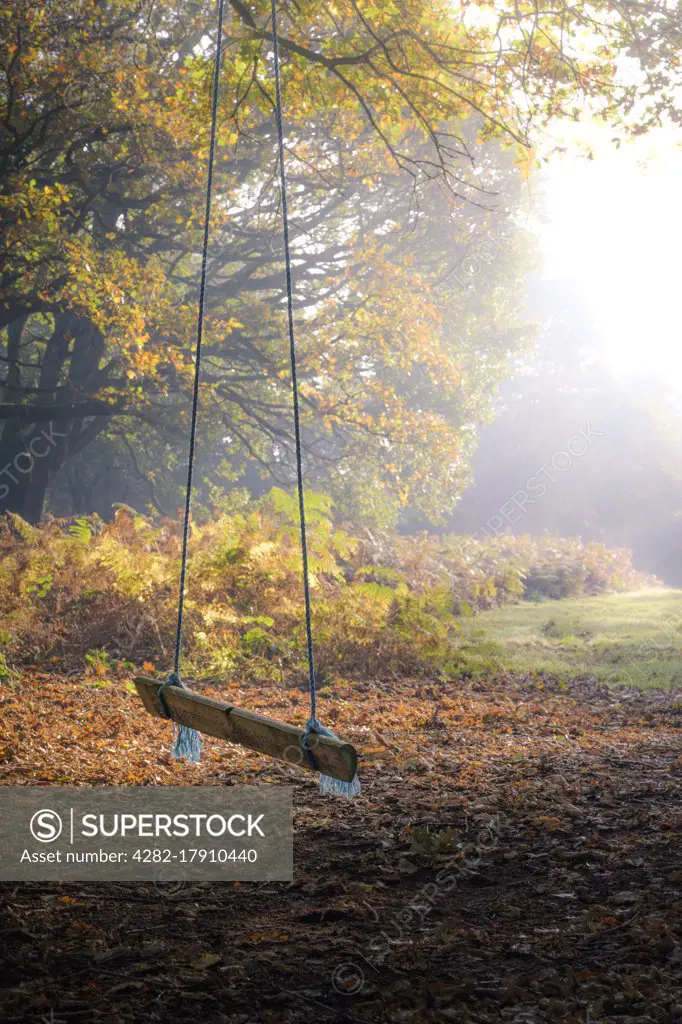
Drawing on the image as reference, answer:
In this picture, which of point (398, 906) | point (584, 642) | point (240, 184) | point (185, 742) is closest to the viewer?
point (398, 906)

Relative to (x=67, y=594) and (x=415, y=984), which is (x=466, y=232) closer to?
(x=67, y=594)

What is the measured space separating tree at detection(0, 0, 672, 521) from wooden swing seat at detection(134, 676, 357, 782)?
4.66 meters

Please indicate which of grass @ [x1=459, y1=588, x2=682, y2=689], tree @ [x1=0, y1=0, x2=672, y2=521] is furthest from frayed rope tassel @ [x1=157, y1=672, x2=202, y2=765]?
grass @ [x1=459, y1=588, x2=682, y2=689]

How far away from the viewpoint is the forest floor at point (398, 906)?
2.73m

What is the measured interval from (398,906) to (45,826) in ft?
6.94

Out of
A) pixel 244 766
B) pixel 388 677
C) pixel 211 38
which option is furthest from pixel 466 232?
pixel 244 766

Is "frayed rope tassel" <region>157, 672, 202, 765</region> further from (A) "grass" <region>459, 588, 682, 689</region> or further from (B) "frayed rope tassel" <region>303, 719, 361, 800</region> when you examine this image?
(A) "grass" <region>459, 588, 682, 689</region>

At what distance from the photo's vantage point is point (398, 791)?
17.3 ft

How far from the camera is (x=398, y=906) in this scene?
11.7 ft

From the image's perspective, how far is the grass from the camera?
1045 cm

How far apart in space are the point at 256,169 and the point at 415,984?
17.3 meters

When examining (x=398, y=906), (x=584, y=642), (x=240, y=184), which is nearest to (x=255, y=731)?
(x=398, y=906)

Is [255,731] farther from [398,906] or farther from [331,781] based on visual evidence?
[398,906]

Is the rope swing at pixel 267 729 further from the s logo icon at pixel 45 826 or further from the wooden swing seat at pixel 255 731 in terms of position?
the s logo icon at pixel 45 826
